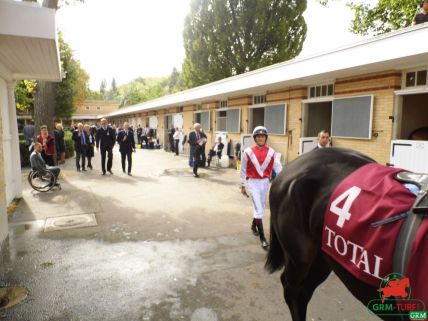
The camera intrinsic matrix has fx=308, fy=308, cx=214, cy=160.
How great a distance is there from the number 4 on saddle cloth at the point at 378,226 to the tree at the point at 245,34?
22478mm

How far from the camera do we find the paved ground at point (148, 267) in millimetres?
3020

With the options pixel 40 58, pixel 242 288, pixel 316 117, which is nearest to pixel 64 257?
pixel 242 288

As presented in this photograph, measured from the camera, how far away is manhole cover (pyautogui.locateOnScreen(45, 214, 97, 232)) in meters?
5.45

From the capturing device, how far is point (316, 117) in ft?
37.0

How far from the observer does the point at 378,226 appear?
166 centimetres

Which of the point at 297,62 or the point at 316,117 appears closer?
the point at 297,62

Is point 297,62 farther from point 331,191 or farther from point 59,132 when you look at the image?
point 59,132

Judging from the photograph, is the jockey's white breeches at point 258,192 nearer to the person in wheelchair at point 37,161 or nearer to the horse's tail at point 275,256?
the horse's tail at point 275,256

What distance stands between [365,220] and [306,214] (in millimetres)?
640

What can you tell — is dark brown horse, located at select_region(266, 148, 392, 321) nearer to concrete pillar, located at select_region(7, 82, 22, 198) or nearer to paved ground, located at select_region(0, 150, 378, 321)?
paved ground, located at select_region(0, 150, 378, 321)

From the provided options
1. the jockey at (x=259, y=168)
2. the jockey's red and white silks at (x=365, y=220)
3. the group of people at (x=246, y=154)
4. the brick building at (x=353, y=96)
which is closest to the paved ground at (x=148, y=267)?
the jockey at (x=259, y=168)

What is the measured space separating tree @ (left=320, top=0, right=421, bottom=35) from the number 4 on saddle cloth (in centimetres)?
1722

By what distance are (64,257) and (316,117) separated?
9.58 meters

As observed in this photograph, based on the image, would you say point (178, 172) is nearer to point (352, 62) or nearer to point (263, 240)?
point (352, 62)
